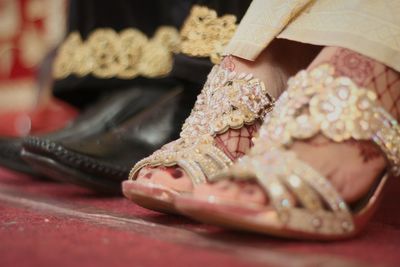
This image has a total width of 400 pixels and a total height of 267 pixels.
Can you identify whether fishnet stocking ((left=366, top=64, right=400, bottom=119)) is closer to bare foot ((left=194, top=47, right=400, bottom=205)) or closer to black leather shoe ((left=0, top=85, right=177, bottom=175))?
bare foot ((left=194, top=47, right=400, bottom=205))

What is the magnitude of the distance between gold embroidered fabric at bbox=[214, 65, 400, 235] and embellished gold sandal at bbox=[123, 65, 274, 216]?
7cm

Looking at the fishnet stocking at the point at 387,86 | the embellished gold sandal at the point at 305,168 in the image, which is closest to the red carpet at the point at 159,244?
the embellished gold sandal at the point at 305,168

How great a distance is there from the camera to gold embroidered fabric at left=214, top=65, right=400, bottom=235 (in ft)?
1.74

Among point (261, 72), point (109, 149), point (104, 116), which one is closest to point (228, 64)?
point (261, 72)

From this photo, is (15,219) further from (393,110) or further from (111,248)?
(393,110)

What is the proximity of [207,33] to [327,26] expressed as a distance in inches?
11.5

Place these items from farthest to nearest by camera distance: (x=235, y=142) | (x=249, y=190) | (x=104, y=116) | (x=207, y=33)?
(x=104, y=116) → (x=207, y=33) → (x=235, y=142) → (x=249, y=190)

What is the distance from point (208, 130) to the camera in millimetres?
683

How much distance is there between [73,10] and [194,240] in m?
0.84

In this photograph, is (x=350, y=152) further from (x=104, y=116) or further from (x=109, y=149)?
(x=104, y=116)

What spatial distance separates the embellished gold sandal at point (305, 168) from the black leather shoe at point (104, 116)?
0.57 metres

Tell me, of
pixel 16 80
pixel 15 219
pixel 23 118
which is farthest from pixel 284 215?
pixel 16 80

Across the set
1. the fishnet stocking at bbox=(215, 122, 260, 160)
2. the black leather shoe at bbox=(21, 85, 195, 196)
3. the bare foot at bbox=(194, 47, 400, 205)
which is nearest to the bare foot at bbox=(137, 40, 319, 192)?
the fishnet stocking at bbox=(215, 122, 260, 160)

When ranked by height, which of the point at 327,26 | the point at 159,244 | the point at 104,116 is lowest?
the point at 104,116
